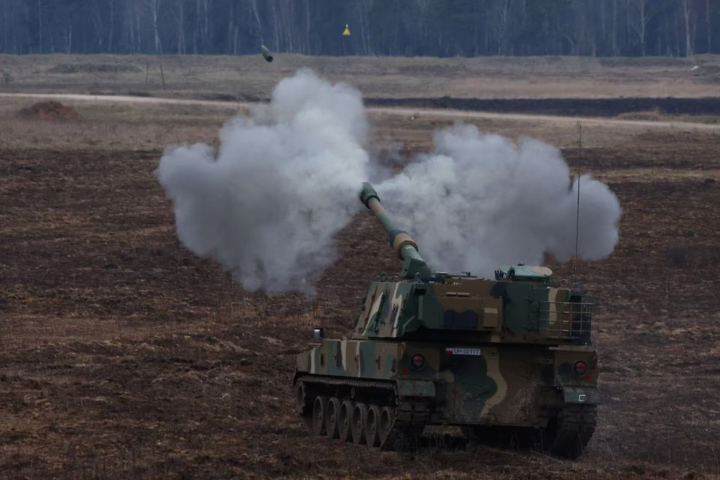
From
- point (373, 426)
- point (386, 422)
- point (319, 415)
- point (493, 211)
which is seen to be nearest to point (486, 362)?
point (386, 422)

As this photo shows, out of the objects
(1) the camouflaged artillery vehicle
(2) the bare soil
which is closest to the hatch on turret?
(1) the camouflaged artillery vehicle

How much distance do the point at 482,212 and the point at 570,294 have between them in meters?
4.59

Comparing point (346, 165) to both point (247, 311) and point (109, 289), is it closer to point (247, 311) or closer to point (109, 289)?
point (247, 311)

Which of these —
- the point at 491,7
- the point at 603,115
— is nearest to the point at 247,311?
the point at 603,115

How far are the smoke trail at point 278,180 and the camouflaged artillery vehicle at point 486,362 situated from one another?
460cm

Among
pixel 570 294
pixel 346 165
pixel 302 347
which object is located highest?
pixel 346 165

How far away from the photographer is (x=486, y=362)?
1756 centimetres

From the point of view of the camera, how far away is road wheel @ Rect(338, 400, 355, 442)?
1877 cm

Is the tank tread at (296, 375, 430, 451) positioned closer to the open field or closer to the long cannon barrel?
the long cannon barrel

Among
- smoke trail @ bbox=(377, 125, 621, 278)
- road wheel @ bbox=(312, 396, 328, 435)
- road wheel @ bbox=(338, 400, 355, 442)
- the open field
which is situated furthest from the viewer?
the open field

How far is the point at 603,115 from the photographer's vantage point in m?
60.6

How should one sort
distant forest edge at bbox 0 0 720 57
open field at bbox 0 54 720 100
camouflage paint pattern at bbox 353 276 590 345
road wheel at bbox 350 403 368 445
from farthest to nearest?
distant forest edge at bbox 0 0 720 57 → open field at bbox 0 54 720 100 → road wheel at bbox 350 403 368 445 → camouflage paint pattern at bbox 353 276 590 345

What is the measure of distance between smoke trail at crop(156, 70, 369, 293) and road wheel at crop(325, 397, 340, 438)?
3.63 metres

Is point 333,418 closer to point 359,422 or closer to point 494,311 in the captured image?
point 359,422
